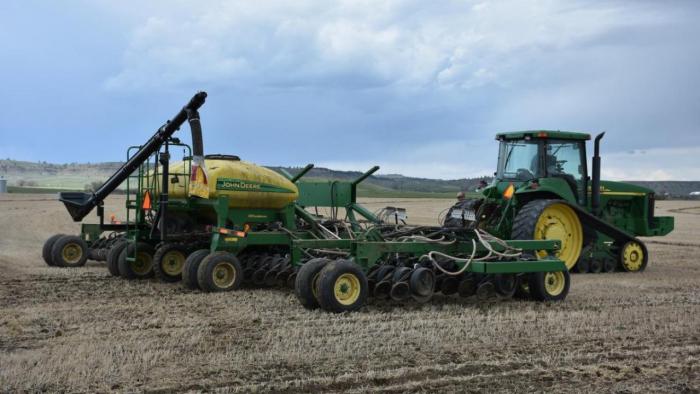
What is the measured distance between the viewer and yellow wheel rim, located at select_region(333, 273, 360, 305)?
8.30m

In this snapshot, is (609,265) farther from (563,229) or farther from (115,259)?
(115,259)

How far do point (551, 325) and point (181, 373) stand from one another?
385 cm

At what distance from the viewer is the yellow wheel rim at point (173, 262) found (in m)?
11.5

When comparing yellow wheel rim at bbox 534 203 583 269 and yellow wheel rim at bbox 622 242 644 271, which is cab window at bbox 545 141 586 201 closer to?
yellow wheel rim at bbox 534 203 583 269

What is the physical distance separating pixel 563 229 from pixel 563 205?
1.37ft

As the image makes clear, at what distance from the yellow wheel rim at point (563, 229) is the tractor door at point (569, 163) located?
2.85 feet

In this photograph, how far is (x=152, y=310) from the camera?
8547 millimetres

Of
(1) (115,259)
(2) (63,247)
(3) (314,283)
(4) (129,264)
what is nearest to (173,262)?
(4) (129,264)

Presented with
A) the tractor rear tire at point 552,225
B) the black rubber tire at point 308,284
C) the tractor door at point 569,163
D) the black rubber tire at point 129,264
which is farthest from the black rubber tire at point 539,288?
the black rubber tire at point 129,264

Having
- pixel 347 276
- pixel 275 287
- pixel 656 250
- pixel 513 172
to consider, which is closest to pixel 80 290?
pixel 275 287

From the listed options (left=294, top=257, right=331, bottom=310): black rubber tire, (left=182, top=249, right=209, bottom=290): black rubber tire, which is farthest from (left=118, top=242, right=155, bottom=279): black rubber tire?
(left=294, top=257, right=331, bottom=310): black rubber tire

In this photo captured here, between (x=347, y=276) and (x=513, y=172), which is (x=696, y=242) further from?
(x=347, y=276)

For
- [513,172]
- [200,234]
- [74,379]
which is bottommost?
[74,379]

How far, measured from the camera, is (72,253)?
1398 centimetres
